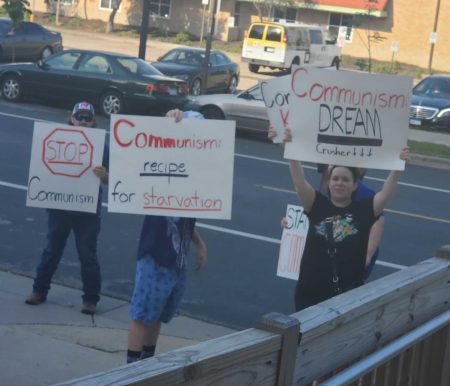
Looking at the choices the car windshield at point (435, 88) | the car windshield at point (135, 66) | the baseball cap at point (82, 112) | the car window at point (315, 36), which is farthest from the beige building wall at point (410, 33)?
the baseball cap at point (82, 112)

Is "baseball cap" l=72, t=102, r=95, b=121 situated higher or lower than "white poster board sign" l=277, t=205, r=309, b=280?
higher

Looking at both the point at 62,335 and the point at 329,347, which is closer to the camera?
the point at 329,347

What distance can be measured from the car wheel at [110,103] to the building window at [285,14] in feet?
97.1

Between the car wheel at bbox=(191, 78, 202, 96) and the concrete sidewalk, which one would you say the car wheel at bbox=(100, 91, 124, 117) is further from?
the concrete sidewalk

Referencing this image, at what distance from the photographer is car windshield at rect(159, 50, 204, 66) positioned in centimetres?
2797

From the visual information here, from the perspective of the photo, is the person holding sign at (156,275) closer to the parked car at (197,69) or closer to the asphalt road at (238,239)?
the asphalt road at (238,239)

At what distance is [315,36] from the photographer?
133 feet

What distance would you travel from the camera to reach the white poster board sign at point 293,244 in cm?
697

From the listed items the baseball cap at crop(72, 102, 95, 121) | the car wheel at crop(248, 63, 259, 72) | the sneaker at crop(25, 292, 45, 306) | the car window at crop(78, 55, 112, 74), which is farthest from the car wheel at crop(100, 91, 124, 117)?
the car wheel at crop(248, 63, 259, 72)

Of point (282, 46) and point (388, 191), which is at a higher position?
point (388, 191)

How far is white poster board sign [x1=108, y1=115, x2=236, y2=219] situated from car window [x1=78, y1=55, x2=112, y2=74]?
1669 cm

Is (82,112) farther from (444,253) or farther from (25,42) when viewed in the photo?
(25,42)

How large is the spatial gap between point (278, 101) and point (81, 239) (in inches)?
116

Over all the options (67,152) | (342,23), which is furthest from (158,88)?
(342,23)
